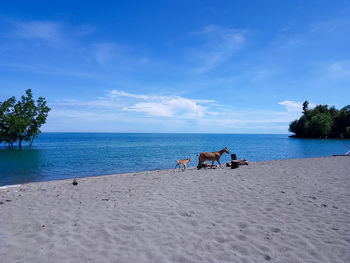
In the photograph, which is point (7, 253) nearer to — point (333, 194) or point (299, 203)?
point (299, 203)

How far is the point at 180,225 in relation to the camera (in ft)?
18.4

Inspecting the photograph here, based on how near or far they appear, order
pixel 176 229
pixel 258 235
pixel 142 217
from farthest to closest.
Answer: pixel 142 217, pixel 176 229, pixel 258 235

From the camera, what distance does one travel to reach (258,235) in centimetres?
498

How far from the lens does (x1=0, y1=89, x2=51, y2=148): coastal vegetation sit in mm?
47094

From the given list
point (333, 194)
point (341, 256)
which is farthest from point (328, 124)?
point (341, 256)

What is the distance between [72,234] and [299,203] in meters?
7.46

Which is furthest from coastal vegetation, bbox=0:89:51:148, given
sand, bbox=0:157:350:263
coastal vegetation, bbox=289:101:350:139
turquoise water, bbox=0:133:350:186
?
coastal vegetation, bbox=289:101:350:139

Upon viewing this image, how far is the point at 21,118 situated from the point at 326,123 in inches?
4401

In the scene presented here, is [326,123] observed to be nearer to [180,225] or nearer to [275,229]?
[275,229]

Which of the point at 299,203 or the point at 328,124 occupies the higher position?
the point at 328,124

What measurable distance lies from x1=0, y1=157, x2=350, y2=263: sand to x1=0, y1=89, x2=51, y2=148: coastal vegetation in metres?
49.0

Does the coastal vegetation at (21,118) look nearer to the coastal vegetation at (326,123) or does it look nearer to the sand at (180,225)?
the sand at (180,225)

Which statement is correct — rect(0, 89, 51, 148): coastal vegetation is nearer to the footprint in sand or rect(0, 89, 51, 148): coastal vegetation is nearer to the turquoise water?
the turquoise water

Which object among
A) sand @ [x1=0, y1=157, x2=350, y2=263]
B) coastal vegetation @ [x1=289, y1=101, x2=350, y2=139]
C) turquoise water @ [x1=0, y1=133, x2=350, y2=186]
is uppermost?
coastal vegetation @ [x1=289, y1=101, x2=350, y2=139]
